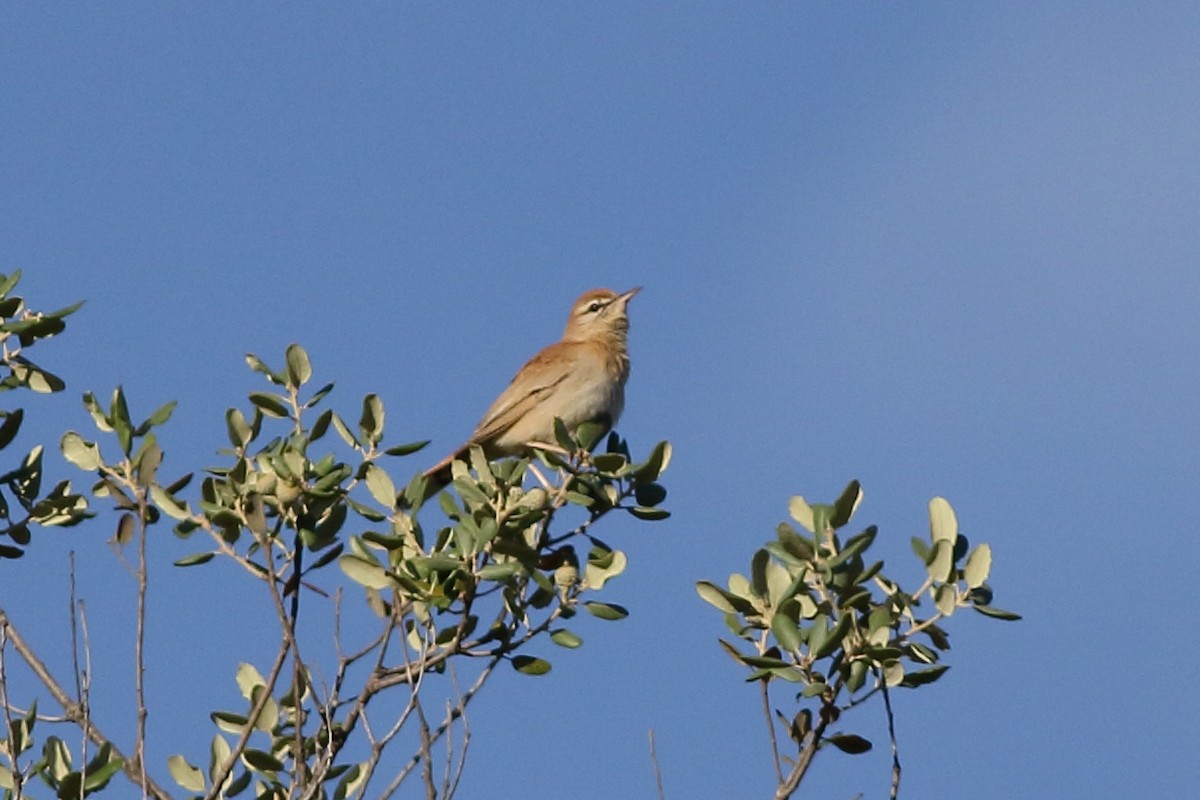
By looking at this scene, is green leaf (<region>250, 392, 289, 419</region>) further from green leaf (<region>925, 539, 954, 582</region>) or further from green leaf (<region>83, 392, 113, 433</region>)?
green leaf (<region>925, 539, 954, 582</region>)

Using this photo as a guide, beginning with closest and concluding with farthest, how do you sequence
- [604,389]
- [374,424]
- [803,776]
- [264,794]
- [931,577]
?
[803,776] < [931,577] < [264,794] < [374,424] < [604,389]

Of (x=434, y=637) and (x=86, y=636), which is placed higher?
(x=434, y=637)

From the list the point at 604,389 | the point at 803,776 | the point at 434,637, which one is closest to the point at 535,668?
the point at 434,637

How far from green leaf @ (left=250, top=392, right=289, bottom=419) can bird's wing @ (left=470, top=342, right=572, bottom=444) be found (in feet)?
10.5

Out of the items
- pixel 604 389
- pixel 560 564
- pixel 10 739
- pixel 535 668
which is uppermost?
pixel 604 389

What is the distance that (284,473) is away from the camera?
21.4 ft

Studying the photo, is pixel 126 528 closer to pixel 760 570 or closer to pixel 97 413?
pixel 97 413

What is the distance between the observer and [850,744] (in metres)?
6.00

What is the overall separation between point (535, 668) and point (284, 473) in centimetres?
109

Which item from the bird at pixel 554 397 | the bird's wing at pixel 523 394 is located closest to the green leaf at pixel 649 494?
the bird at pixel 554 397

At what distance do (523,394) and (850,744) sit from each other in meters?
4.45

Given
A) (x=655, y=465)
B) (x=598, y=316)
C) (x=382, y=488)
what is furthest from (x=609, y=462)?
(x=598, y=316)

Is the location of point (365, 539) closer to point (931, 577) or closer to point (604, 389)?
→ point (931, 577)

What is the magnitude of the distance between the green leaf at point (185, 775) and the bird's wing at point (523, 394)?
12.1 feet
